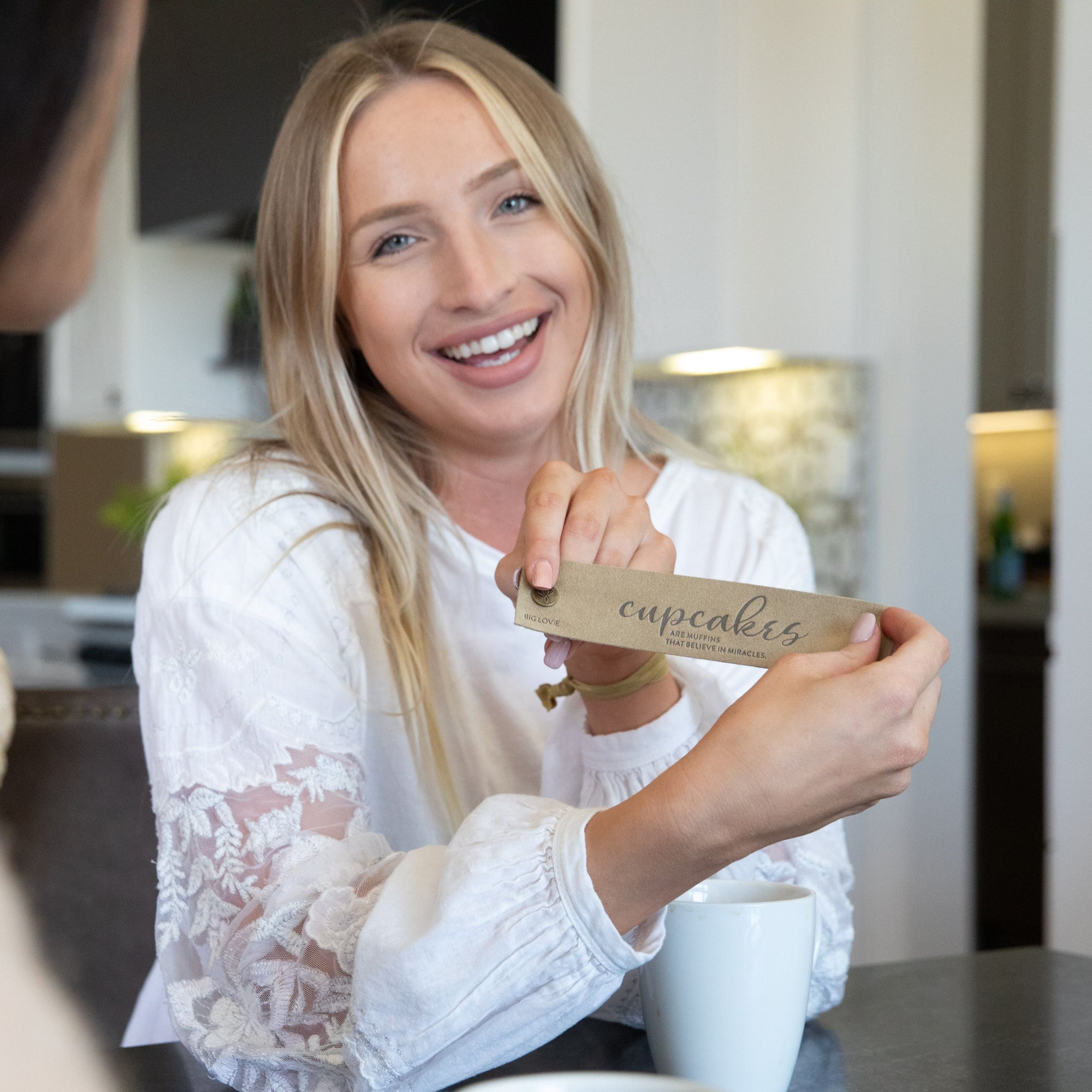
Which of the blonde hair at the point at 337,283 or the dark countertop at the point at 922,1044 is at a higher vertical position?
the blonde hair at the point at 337,283

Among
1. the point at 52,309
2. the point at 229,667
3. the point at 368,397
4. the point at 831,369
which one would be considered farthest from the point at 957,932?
the point at 52,309

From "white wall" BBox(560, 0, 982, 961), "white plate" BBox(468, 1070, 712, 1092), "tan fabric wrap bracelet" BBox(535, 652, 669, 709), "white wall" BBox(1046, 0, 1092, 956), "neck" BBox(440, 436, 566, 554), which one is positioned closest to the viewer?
"white plate" BBox(468, 1070, 712, 1092)

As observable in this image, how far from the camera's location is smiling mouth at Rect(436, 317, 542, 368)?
113 cm

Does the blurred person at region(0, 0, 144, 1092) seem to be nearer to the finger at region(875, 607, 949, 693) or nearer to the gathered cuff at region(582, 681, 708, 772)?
the finger at region(875, 607, 949, 693)

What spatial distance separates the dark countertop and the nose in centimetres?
60

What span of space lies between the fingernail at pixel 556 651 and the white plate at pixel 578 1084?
13.7 inches

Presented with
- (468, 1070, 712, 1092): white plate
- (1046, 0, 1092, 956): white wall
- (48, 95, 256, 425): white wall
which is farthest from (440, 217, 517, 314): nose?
(48, 95, 256, 425): white wall

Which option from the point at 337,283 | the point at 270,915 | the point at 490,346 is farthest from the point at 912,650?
the point at 337,283

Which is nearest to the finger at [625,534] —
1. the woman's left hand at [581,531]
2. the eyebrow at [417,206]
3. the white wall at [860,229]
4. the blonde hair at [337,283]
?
the woman's left hand at [581,531]

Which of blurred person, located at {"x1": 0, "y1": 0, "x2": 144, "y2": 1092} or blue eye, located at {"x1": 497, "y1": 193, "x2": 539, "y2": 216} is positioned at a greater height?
blue eye, located at {"x1": 497, "y1": 193, "x2": 539, "y2": 216}

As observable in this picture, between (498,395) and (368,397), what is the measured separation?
0.16 metres

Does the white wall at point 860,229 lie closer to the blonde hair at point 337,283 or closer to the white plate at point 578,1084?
the blonde hair at point 337,283

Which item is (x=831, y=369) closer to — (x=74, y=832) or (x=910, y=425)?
(x=910, y=425)

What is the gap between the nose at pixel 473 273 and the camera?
110 cm
